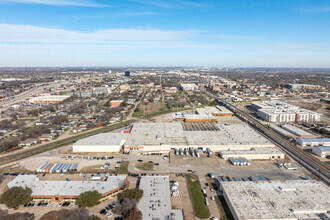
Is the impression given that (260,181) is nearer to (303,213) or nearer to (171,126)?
(303,213)

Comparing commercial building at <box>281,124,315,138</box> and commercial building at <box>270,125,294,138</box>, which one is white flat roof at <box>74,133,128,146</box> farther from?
commercial building at <box>281,124,315,138</box>

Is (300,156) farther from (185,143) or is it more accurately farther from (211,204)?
(211,204)

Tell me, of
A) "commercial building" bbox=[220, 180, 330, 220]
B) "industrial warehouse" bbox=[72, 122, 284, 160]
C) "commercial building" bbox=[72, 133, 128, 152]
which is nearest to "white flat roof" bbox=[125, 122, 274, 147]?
"industrial warehouse" bbox=[72, 122, 284, 160]

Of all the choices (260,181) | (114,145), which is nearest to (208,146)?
(260,181)

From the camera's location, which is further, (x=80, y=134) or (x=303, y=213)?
(x=80, y=134)

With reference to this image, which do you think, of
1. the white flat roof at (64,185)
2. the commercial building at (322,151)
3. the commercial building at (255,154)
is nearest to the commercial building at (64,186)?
the white flat roof at (64,185)

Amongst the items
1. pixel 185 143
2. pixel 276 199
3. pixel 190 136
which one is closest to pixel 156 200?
pixel 276 199
